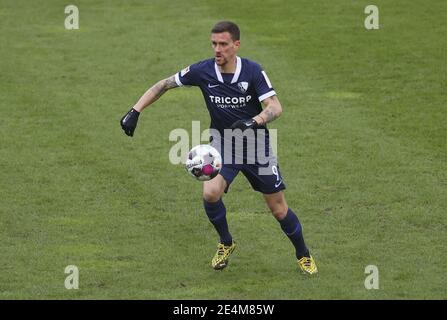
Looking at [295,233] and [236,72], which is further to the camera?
[295,233]

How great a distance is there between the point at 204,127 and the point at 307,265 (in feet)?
21.2

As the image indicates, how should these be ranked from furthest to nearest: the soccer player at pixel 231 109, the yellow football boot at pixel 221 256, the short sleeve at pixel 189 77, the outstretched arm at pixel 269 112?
the yellow football boot at pixel 221 256 < the short sleeve at pixel 189 77 < the soccer player at pixel 231 109 < the outstretched arm at pixel 269 112

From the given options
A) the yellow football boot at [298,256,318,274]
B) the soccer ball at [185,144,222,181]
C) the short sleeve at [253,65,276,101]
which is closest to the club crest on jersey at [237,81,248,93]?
the short sleeve at [253,65,276,101]

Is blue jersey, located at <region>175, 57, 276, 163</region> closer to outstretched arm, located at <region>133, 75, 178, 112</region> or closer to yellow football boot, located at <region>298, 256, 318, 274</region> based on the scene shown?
outstretched arm, located at <region>133, 75, 178, 112</region>

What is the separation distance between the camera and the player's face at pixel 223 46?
37.5 ft

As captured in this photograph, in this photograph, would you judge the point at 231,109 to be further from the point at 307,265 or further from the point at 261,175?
the point at 307,265

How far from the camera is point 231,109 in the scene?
11742mm

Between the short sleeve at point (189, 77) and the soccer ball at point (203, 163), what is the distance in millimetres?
844

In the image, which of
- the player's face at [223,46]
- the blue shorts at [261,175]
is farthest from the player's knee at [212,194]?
the player's face at [223,46]

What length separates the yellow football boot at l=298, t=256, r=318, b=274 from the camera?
38.7 feet

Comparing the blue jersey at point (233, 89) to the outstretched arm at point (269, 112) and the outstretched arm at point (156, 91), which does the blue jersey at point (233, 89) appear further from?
the outstretched arm at point (156, 91)

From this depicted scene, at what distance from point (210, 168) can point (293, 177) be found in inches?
173

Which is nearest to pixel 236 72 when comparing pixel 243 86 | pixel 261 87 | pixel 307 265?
pixel 243 86

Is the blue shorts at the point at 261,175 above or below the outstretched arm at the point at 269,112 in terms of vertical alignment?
below
